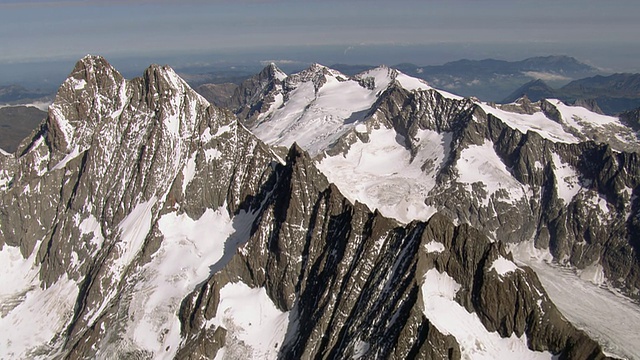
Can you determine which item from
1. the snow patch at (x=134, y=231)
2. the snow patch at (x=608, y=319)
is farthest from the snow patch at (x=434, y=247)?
the snow patch at (x=134, y=231)

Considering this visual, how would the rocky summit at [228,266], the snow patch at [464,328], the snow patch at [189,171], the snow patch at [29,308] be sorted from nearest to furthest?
1. the snow patch at [464,328]
2. the rocky summit at [228,266]
3. the snow patch at [29,308]
4. the snow patch at [189,171]

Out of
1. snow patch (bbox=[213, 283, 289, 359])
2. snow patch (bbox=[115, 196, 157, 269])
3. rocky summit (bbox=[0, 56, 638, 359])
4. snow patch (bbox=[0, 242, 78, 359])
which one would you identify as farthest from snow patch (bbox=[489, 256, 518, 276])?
snow patch (bbox=[0, 242, 78, 359])

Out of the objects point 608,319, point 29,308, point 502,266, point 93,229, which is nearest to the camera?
point 502,266

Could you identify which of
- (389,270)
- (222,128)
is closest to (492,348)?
(389,270)

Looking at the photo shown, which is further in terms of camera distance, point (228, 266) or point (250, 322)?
point (228, 266)

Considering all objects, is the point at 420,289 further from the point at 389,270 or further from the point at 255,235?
the point at 255,235

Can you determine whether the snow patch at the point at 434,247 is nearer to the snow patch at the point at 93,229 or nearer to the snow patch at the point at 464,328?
the snow patch at the point at 464,328

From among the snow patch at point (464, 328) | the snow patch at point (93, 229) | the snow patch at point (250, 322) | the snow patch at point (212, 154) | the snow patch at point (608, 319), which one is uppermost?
the snow patch at point (212, 154)

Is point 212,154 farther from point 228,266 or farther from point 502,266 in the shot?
Answer: point 502,266

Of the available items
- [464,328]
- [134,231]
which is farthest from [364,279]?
[134,231]

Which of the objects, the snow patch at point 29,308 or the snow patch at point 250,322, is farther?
the snow patch at point 29,308

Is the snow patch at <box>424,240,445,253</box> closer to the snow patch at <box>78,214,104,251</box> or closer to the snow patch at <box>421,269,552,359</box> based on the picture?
the snow patch at <box>421,269,552,359</box>
